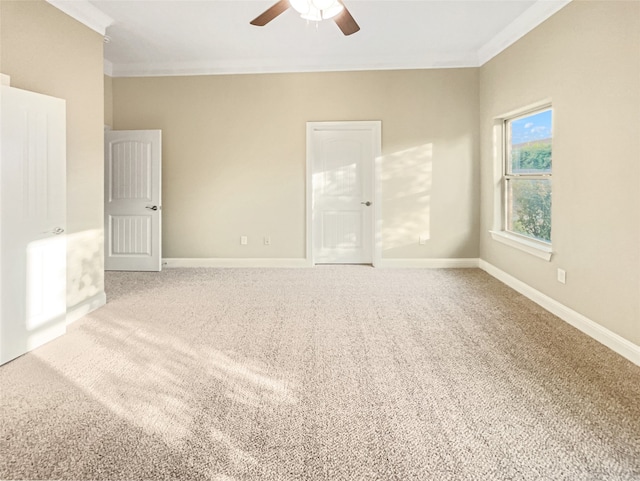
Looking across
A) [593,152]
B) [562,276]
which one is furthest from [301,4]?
[562,276]

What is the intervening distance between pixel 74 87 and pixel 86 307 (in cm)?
197

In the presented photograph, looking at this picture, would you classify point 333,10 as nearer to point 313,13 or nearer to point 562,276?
point 313,13

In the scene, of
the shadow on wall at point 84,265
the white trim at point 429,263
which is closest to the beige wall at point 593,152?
the white trim at point 429,263

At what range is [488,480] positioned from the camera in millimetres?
1660

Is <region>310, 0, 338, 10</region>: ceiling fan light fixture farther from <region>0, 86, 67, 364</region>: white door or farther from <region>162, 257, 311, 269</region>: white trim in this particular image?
<region>162, 257, 311, 269</region>: white trim

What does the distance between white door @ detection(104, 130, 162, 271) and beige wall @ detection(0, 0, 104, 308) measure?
5.20 ft

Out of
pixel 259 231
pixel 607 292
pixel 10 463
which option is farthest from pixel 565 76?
pixel 10 463

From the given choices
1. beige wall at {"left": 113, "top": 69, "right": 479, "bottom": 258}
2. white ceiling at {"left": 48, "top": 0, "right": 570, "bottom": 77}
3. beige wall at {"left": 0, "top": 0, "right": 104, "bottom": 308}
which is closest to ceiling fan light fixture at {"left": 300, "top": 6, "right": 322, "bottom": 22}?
white ceiling at {"left": 48, "top": 0, "right": 570, "bottom": 77}

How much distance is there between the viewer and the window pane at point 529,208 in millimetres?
4352

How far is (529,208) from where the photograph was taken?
15.6 ft

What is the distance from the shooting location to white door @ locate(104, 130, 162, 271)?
5.77 m

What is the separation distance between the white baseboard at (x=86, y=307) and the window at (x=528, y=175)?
14.5 feet

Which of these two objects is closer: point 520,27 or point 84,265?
point 84,265

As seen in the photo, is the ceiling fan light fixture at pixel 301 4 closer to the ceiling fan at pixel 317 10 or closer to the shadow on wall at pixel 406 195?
the ceiling fan at pixel 317 10
